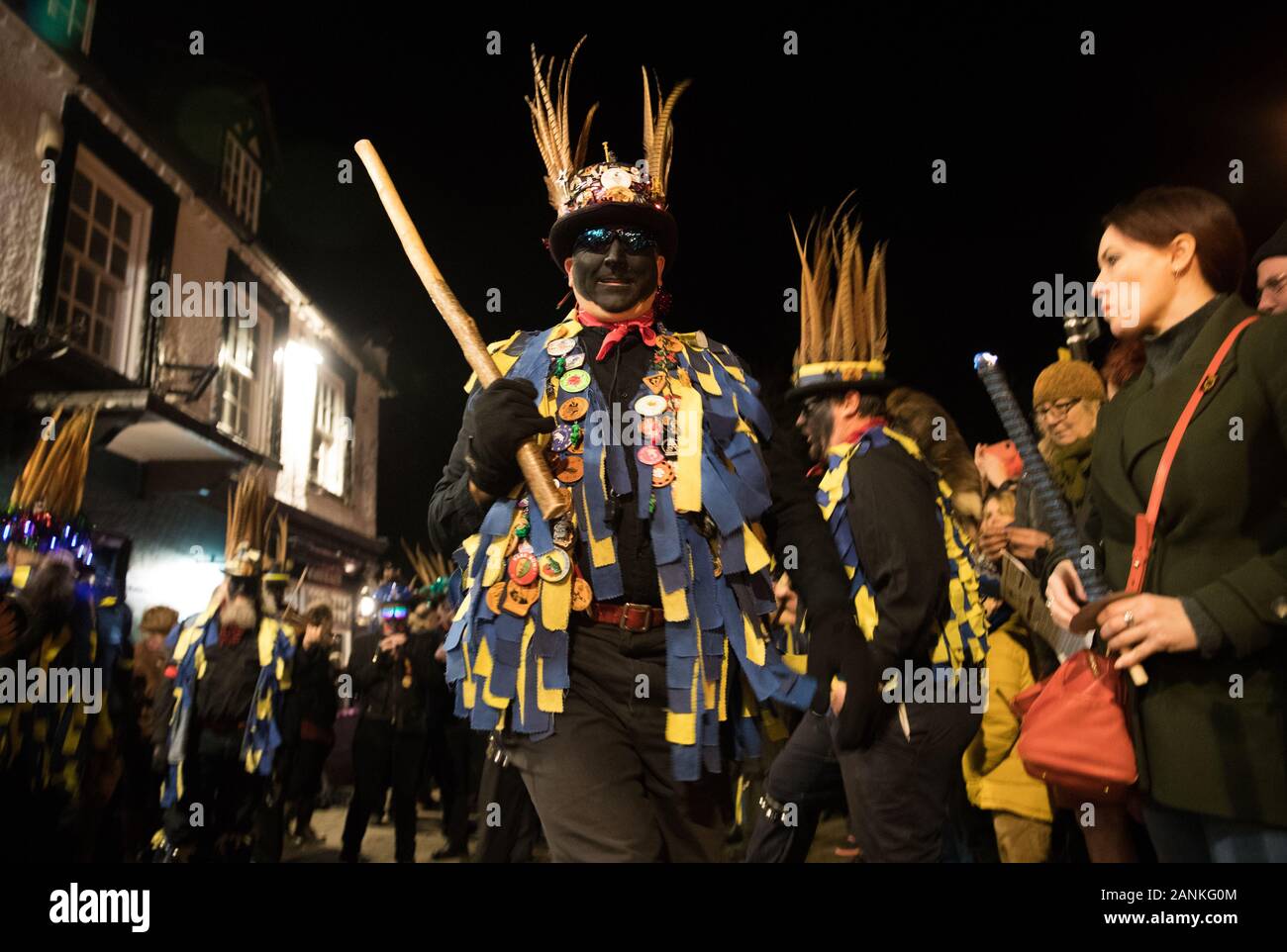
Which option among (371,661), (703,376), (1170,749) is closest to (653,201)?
(703,376)

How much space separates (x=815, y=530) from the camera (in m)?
2.65

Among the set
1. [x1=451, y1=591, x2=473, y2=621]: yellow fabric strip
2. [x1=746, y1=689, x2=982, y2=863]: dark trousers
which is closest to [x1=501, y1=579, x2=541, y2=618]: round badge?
[x1=451, y1=591, x2=473, y2=621]: yellow fabric strip

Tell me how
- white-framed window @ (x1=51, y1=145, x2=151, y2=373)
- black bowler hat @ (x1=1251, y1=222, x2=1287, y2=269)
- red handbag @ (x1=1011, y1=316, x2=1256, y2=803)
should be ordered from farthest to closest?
white-framed window @ (x1=51, y1=145, x2=151, y2=373) < black bowler hat @ (x1=1251, y1=222, x2=1287, y2=269) < red handbag @ (x1=1011, y1=316, x2=1256, y2=803)

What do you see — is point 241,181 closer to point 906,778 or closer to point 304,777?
point 304,777

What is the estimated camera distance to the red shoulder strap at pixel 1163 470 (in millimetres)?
2141

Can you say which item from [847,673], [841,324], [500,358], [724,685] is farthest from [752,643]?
[841,324]

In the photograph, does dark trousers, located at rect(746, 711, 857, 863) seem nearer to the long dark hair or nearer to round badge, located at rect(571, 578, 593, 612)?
round badge, located at rect(571, 578, 593, 612)

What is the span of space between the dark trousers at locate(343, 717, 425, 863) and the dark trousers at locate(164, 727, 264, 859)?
83 centimetres

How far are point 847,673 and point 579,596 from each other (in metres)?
0.68

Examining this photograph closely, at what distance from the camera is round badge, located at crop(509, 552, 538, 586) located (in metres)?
2.47

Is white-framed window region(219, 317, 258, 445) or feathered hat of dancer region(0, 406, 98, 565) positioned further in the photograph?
white-framed window region(219, 317, 258, 445)

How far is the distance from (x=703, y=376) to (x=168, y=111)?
1378 cm

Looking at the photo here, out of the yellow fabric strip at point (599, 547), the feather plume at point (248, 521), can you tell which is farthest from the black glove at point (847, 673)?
the feather plume at point (248, 521)
